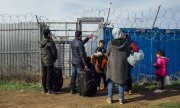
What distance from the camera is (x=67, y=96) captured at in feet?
35.6

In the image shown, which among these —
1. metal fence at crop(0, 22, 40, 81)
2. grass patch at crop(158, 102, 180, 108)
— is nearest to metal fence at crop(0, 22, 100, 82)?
metal fence at crop(0, 22, 40, 81)

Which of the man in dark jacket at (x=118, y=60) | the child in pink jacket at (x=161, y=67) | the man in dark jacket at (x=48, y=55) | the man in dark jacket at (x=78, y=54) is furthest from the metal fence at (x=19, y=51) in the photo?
the man in dark jacket at (x=118, y=60)

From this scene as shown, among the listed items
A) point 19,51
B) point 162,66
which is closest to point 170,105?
point 162,66

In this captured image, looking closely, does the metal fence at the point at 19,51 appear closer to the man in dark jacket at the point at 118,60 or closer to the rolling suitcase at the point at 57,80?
the rolling suitcase at the point at 57,80

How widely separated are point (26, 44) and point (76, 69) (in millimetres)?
3102

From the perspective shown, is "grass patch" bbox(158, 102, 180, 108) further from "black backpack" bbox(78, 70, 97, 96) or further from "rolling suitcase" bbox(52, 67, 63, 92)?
"rolling suitcase" bbox(52, 67, 63, 92)

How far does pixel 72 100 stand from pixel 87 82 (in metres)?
0.65

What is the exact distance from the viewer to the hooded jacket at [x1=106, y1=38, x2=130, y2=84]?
9.42 m

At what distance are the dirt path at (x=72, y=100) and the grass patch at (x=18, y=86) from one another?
674 mm

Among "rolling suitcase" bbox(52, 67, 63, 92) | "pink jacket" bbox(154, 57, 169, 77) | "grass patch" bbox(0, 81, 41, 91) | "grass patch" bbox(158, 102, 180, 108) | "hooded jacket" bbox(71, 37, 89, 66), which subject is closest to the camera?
"grass patch" bbox(158, 102, 180, 108)

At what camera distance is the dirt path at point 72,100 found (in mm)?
9508

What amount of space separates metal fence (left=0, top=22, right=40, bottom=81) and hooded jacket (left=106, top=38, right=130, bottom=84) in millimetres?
4501

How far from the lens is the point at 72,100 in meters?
10.2

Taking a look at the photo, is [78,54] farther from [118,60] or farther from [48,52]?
[118,60]
